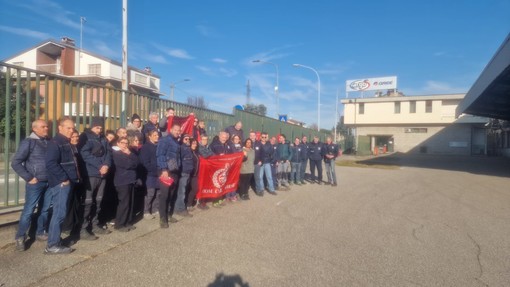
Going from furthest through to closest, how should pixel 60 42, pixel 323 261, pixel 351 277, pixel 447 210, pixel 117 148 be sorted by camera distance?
pixel 60 42
pixel 447 210
pixel 117 148
pixel 323 261
pixel 351 277

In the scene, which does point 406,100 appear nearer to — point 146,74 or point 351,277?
point 146,74

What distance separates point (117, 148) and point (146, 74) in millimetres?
43230

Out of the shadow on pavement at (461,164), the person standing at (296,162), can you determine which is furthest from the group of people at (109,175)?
the shadow on pavement at (461,164)

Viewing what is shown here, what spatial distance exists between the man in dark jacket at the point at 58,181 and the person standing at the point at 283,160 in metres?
8.14

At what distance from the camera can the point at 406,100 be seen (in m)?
48.7

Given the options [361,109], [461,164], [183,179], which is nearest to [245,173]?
[183,179]

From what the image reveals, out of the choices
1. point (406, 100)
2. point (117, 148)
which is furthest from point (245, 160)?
point (406, 100)

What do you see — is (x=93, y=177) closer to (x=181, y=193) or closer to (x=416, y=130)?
(x=181, y=193)

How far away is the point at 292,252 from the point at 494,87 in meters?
17.2

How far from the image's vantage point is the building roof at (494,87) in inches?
542

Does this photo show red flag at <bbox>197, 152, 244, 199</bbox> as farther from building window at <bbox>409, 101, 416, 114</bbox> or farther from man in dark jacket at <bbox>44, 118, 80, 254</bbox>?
building window at <bbox>409, 101, 416, 114</bbox>

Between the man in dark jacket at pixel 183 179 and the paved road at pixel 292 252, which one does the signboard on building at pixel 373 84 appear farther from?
the man in dark jacket at pixel 183 179

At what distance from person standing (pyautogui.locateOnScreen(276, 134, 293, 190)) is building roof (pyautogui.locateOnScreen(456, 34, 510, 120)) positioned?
8.25 m

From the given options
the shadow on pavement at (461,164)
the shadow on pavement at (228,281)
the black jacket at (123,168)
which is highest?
the black jacket at (123,168)
